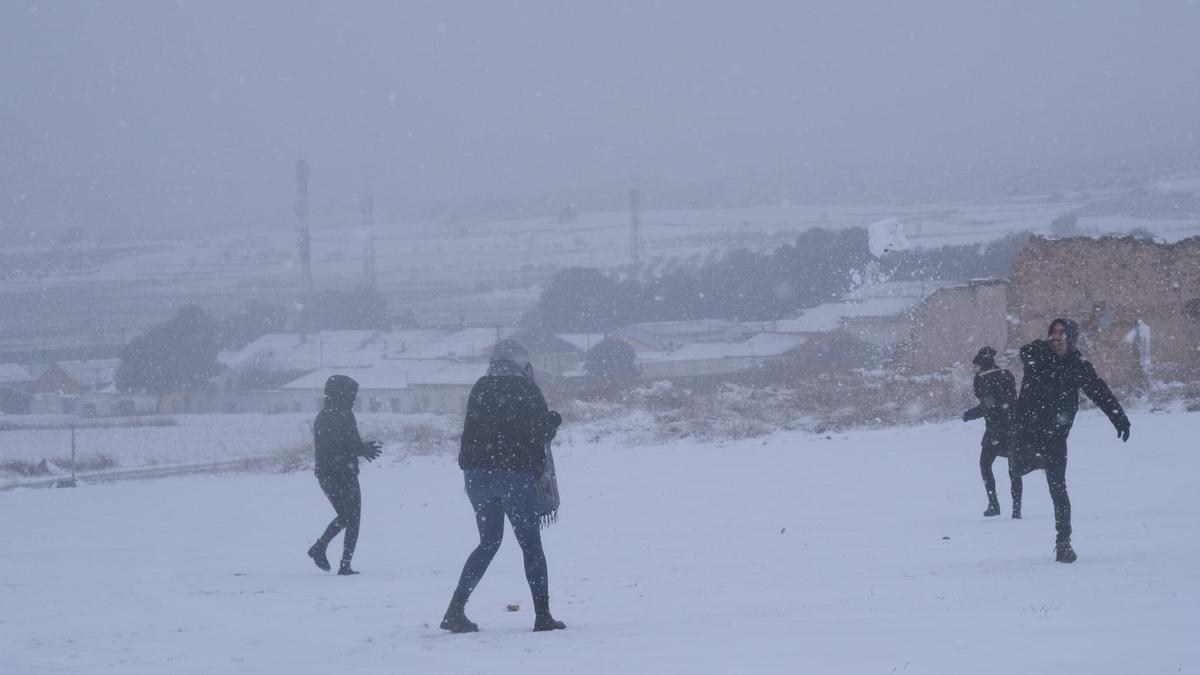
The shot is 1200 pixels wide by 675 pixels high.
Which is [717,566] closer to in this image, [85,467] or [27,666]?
[27,666]

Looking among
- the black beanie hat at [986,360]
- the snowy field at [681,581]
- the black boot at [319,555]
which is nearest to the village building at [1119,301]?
the snowy field at [681,581]

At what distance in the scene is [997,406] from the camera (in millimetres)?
12102

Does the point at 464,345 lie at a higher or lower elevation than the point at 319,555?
lower

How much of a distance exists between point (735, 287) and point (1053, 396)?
158ft

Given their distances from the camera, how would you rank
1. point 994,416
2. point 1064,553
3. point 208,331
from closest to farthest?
point 1064,553 → point 994,416 → point 208,331

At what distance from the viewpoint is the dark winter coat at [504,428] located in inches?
287

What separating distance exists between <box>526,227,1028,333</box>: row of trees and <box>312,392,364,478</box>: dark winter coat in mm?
43538

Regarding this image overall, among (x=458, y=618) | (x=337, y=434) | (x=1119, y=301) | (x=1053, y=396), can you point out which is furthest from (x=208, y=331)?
(x=1053, y=396)

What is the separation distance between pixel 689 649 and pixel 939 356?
28.7 m

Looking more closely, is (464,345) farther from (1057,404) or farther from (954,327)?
(1057,404)

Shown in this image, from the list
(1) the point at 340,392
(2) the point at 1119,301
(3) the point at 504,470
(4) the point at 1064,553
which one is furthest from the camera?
(2) the point at 1119,301

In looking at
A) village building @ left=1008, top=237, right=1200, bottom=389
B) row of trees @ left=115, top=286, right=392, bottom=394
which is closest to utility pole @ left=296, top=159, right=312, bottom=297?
row of trees @ left=115, top=286, right=392, bottom=394

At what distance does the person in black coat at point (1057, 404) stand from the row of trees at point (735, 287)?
45.1 meters

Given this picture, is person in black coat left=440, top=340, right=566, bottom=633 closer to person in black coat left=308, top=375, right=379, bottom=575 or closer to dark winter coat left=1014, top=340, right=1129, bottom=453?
person in black coat left=308, top=375, right=379, bottom=575
